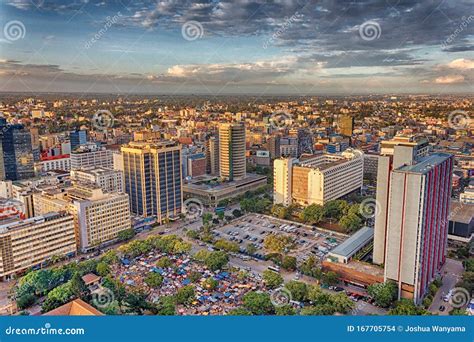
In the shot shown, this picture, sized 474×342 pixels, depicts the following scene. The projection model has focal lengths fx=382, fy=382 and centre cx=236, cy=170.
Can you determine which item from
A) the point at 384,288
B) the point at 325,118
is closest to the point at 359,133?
the point at 325,118

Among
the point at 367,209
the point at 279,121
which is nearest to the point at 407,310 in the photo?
the point at 367,209

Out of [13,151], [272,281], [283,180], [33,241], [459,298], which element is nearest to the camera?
[459,298]

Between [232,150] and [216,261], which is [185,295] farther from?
[232,150]

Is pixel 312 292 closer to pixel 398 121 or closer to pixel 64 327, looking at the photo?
pixel 64 327

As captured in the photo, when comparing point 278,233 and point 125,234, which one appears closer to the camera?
point 125,234

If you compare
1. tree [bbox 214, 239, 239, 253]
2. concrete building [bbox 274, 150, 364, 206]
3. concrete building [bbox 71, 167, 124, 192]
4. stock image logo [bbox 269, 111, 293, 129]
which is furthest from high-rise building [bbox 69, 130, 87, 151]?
tree [bbox 214, 239, 239, 253]
